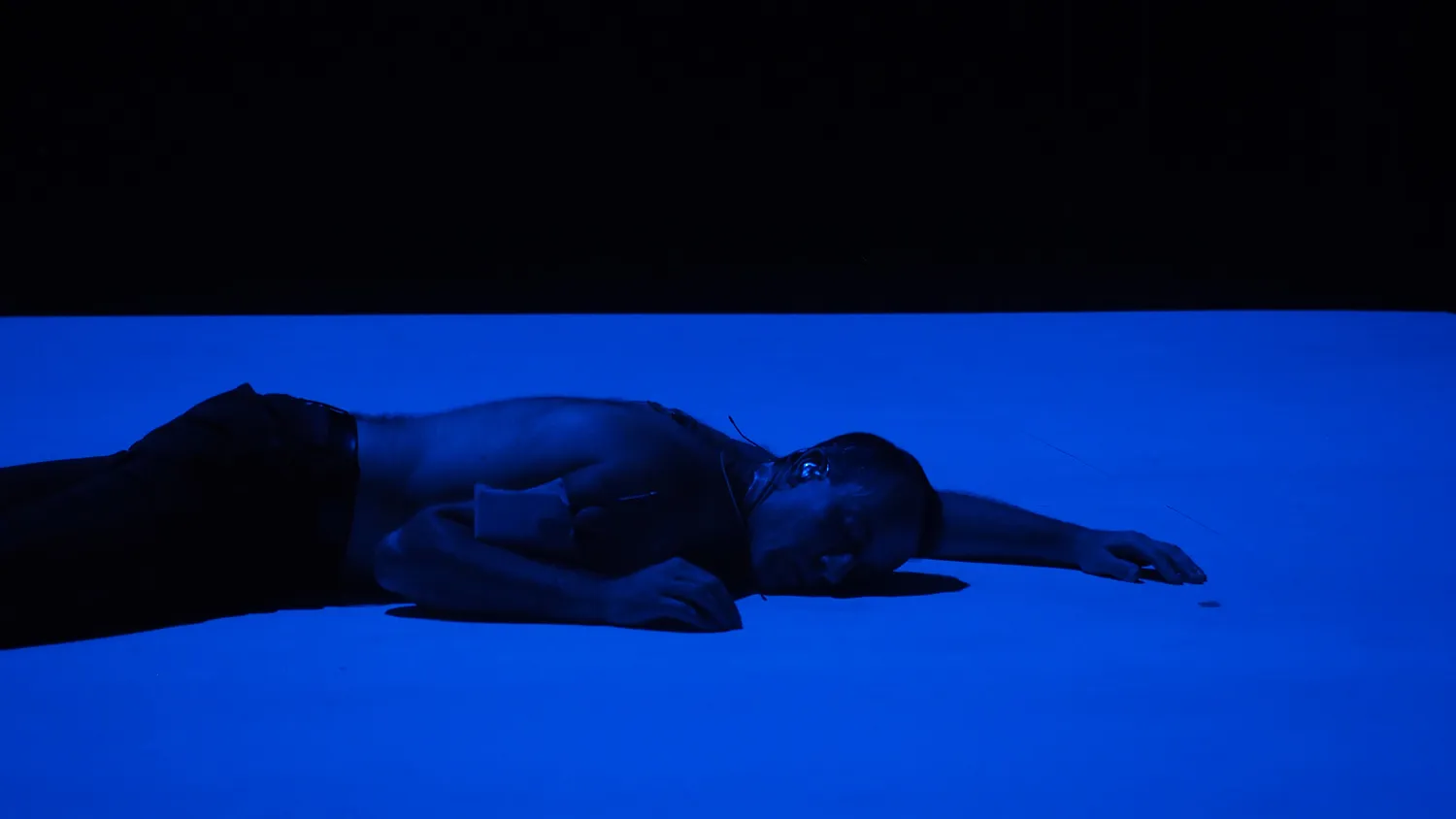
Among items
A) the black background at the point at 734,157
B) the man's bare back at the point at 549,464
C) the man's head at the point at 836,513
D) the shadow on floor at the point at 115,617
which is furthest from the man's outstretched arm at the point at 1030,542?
the black background at the point at 734,157

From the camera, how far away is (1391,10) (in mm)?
6676

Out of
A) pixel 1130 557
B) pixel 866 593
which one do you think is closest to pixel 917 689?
pixel 866 593

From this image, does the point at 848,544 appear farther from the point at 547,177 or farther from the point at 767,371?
the point at 547,177

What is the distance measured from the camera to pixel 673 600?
2008 millimetres

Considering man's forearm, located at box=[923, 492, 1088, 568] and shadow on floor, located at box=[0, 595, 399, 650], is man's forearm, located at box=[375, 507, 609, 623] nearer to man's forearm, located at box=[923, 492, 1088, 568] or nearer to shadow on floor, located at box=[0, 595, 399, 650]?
shadow on floor, located at box=[0, 595, 399, 650]

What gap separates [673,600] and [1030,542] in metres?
0.78

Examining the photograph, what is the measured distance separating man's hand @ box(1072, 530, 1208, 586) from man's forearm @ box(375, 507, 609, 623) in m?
0.91

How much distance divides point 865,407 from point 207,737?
2496 millimetres

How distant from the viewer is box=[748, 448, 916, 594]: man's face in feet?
6.79

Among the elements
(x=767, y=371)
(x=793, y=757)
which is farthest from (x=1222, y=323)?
(x=793, y=757)

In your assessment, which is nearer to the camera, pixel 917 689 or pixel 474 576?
pixel 917 689

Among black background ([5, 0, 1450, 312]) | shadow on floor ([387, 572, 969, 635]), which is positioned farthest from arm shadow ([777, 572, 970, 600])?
black background ([5, 0, 1450, 312])

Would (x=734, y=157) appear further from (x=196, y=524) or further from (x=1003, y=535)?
(x=196, y=524)

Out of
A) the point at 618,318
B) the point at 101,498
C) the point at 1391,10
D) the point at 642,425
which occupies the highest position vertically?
the point at 1391,10
